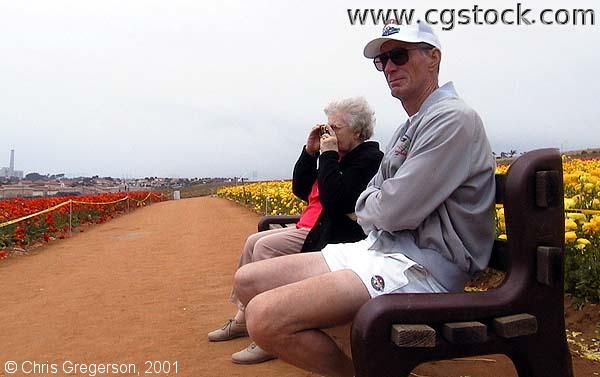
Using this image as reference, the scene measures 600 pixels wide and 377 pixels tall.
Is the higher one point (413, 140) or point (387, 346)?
point (413, 140)

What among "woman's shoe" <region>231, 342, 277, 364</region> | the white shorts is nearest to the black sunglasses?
the white shorts

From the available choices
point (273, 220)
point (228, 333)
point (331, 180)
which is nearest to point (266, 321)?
point (331, 180)

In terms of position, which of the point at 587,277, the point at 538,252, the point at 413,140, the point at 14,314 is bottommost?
the point at 14,314

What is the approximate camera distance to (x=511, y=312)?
1616mm

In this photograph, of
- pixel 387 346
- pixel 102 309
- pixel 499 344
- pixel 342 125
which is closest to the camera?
pixel 387 346

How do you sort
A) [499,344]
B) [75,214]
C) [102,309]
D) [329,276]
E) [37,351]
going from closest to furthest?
[499,344] → [329,276] → [37,351] → [102,309] → [75,214]

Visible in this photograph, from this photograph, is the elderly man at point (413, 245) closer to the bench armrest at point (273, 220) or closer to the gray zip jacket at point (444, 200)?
the gray zip jacket at point (444, 200)

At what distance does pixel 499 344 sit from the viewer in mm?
1627

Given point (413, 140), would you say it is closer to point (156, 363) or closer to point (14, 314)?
point (156, 363)

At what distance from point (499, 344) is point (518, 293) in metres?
0.16

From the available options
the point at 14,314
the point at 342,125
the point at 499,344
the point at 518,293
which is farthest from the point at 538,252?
the point at 14,314

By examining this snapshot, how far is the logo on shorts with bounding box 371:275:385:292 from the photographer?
1743 millimetres

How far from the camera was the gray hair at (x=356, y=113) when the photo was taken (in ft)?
9.36

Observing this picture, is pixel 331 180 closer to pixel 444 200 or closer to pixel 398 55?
pixel 398 55
